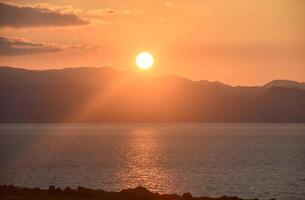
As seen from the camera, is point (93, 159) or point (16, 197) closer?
point (16, 197)

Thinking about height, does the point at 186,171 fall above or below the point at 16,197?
above

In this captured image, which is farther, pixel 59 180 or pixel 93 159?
pixel 93 159

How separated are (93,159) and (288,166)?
41158 millimetres

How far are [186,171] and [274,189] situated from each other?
27327 mm

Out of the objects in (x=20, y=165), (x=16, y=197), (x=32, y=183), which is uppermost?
(x=20, y=165)

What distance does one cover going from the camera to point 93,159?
124 meters

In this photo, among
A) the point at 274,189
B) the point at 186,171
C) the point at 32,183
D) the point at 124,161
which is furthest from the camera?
the point at 124,161

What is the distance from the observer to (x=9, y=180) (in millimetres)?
83625

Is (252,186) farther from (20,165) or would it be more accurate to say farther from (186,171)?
(20,165)

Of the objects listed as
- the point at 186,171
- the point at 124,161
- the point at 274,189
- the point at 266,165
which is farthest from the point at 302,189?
the point at 124,161

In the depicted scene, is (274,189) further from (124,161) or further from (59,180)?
(124,161)

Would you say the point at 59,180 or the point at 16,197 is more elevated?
the point at 59,180

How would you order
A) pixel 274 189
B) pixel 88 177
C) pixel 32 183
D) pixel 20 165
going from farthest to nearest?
Answer: 1. pixel 20 165
2. pixel 88 177
3. pixel 32 183
4. pixel 274 189

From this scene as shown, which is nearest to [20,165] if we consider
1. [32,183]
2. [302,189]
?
→ [32,183]
